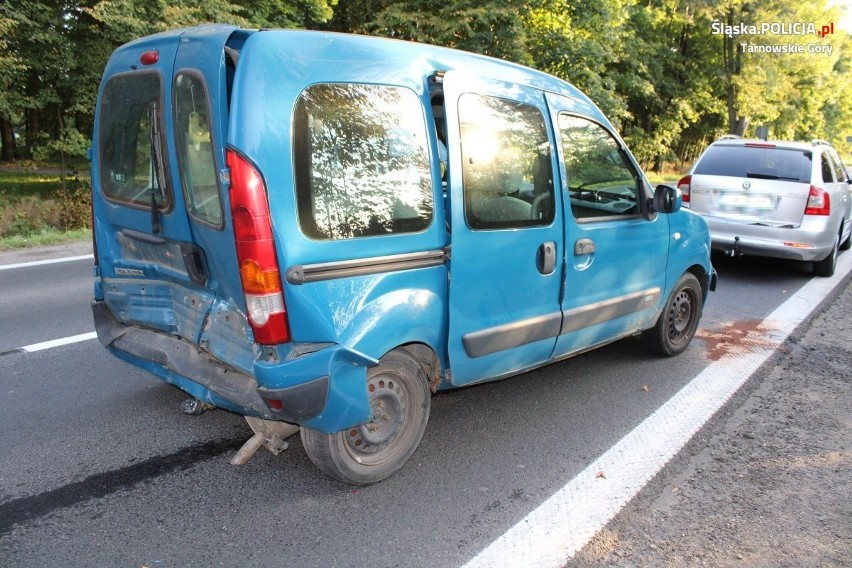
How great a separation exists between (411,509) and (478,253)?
52.1 inches

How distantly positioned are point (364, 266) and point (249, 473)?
1.29 metres

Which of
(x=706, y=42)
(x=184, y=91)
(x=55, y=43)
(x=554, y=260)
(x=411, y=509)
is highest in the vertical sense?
(x=706, y=42)

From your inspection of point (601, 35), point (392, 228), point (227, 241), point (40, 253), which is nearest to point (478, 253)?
point (392, 228)

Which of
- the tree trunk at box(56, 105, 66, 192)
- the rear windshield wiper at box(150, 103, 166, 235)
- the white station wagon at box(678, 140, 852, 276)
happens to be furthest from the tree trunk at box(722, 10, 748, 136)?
the rear windshield wiper at box(150, 103, 166, 235)

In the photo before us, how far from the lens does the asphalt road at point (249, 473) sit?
2857 millimetres

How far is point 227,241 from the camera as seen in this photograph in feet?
Result: 9.74

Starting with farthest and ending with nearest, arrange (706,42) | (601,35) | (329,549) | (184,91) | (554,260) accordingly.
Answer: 1. (706,42)
2. (601,35)
3. (554,260)
4. (184,91)
5. (329,549)

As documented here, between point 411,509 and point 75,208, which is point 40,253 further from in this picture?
point 411,509

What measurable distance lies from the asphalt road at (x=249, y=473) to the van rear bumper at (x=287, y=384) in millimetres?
444

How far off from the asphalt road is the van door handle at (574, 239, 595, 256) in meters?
1.06

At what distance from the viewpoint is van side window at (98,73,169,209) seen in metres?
3.34

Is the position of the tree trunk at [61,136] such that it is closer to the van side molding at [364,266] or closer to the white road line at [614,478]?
the van side molding at [364,266]

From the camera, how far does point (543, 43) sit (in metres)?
17.8

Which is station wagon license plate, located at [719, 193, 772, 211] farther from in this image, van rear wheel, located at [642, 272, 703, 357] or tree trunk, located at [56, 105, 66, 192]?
tree trunk, located at [56, 105, 66, 192]
